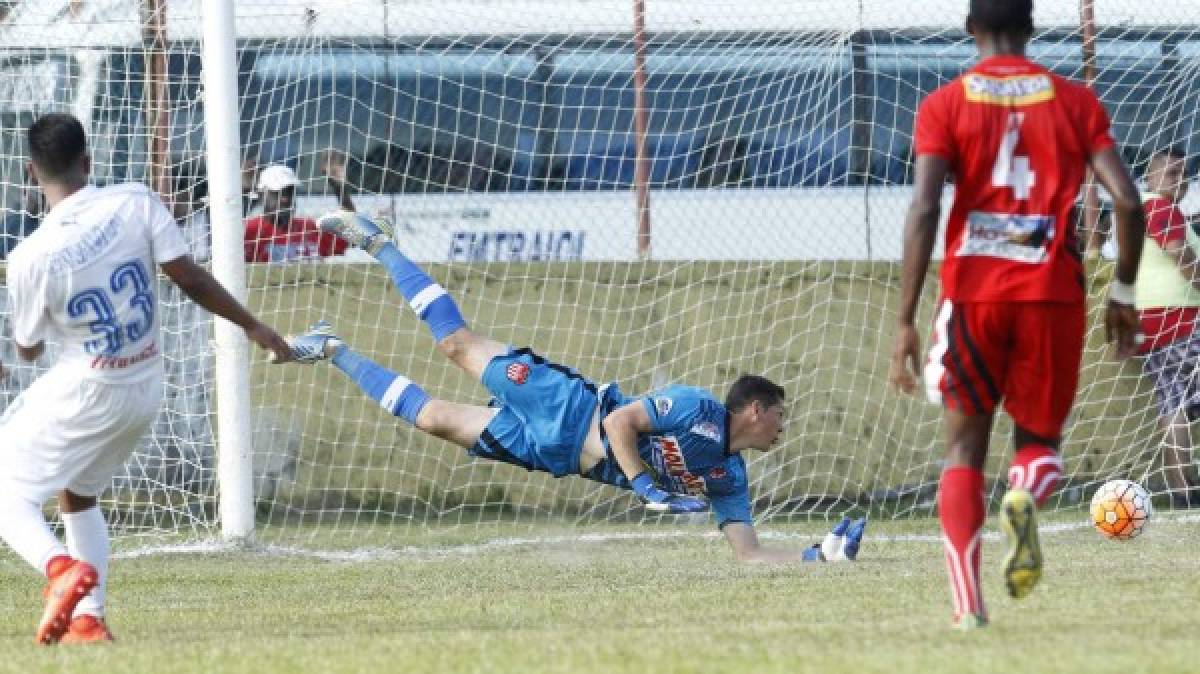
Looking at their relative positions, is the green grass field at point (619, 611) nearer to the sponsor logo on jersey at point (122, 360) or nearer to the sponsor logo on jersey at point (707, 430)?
the sponsor logo on jersey at point (707, 430)

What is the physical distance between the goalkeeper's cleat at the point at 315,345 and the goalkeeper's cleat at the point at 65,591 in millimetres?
3997

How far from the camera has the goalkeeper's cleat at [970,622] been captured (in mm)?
5898

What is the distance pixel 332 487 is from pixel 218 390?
1.92m

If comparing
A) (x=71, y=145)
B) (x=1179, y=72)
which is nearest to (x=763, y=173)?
(x=1179, y=72)

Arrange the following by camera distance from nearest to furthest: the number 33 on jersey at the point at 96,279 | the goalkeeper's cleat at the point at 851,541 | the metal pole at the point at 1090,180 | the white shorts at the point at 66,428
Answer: the number 33 on jersey at the point at 96,279 < the white shorts at the point at 66,428 < the goalkeeper's cleat at the point at 851,541 < the metal pole at the point at 1090,180

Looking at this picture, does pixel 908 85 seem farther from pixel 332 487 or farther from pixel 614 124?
pixel 332 487

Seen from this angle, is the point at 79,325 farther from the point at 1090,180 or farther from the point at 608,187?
the point at 1090,180

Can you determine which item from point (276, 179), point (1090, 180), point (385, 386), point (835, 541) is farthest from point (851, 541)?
point (276, 179)

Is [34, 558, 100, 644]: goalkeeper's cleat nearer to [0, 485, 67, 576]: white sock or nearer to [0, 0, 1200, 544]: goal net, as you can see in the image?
[0, 485, 67, 576]: white sock

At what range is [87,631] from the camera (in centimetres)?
647

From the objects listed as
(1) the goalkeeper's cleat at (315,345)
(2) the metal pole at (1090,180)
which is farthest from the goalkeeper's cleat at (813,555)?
(2) the metal pole at (1090,180)

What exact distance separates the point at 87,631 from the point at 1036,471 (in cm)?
303

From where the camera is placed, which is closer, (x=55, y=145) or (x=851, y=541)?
(x=55, y=145)

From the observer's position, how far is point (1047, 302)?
5.87 metres
